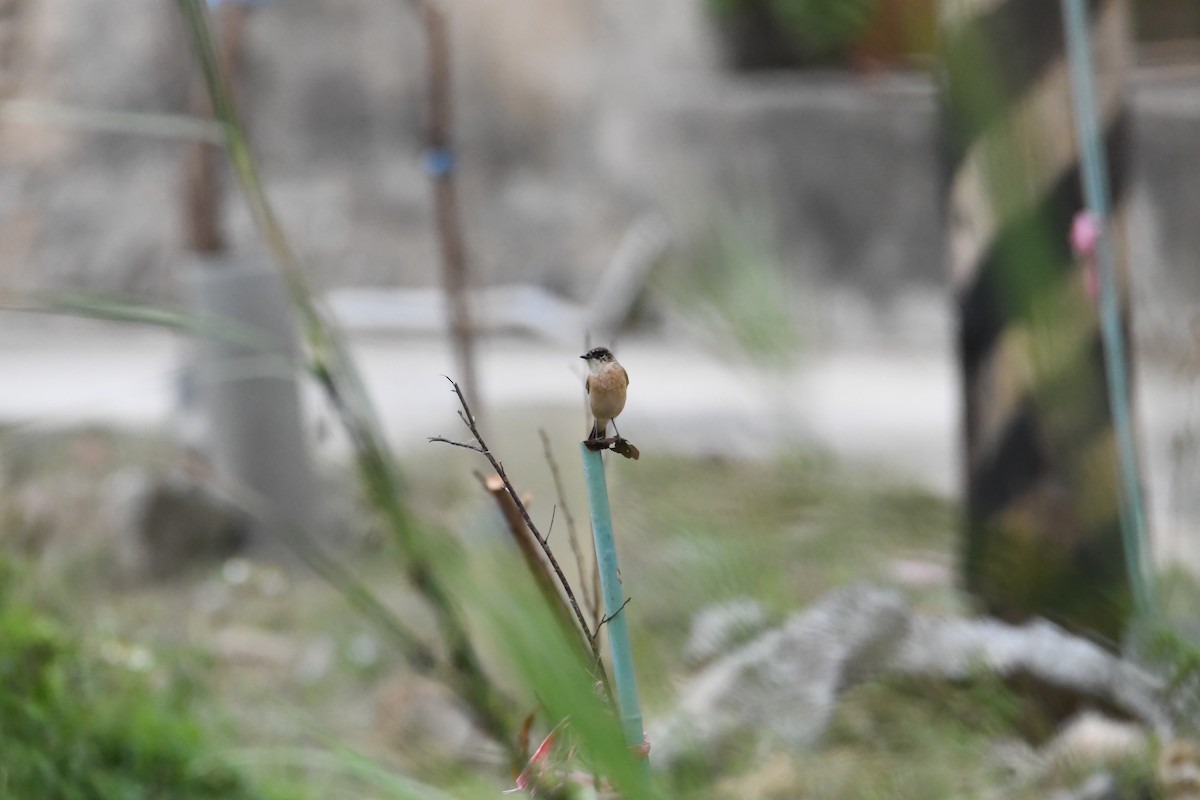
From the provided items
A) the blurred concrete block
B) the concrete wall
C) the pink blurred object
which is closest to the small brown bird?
the pink blurred object

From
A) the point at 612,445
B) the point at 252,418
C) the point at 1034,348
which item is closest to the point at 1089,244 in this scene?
the point at 1034,348

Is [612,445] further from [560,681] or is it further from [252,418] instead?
[252,418]

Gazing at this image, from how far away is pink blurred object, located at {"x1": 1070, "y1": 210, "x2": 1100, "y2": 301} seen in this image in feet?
2.60

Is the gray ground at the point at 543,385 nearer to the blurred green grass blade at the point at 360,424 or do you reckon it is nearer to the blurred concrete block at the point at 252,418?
the blurred concrete block at the point at 252,418

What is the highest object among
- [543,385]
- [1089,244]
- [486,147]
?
[486,147]

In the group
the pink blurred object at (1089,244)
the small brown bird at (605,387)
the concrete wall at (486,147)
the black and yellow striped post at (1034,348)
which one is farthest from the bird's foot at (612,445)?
the concrete wall at (486,147)

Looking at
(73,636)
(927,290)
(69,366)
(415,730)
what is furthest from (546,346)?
(73,636)

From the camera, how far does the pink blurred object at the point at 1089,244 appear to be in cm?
79

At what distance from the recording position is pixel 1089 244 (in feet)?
2.71

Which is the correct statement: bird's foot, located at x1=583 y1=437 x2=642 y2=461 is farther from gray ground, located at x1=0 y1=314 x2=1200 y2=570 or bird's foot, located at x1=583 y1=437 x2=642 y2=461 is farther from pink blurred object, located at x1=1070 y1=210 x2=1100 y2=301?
gray ground, located at x1=0 y1=314 x2=1200 y2=570

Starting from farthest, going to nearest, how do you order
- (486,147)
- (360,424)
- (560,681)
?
(486,147)
(360,424)
(560,681)

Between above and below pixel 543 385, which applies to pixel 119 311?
above

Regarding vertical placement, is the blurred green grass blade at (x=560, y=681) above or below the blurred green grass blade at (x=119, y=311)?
below

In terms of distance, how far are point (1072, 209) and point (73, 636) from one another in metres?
0.91
